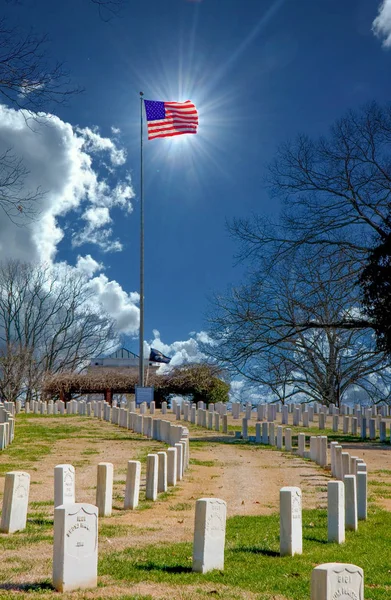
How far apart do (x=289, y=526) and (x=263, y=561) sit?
50cm

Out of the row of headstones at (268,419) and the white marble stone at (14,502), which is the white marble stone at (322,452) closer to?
the row of headstones at (268,419)

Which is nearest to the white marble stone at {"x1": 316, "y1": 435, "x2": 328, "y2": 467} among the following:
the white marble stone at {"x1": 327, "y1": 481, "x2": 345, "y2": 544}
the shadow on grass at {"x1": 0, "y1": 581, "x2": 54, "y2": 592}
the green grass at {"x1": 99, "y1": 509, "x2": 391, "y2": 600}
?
the green grass at {"x1": 99, "y1": 509, "x2": 391, "y2": 600}

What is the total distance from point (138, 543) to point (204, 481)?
17.5 feet

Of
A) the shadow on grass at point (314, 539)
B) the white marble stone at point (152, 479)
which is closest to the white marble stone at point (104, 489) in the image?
the white marble stone at point (152, 479)

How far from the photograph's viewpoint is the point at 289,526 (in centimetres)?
679

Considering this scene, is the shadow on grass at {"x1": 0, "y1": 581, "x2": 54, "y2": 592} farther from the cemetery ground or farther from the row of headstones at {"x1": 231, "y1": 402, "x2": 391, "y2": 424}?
the row of headstones at {"x1": 231, "y1": 402, "x2": 391, "y2": 424}

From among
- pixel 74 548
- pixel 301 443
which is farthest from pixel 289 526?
pixel 301 443

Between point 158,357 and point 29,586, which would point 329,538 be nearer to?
point 29,586

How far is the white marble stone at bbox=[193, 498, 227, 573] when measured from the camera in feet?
19.3

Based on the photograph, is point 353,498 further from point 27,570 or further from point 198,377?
point 198,377

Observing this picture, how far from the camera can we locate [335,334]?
3269cm

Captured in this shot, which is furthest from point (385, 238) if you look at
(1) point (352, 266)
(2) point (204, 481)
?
(2) point (204, 481)

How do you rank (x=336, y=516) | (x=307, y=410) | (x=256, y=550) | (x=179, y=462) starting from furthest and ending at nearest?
(x=307, y=410) < (x=179, y=462) < (x=336, y=516) < (x=256, y=550)

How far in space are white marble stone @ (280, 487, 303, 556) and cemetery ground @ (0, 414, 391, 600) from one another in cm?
12
